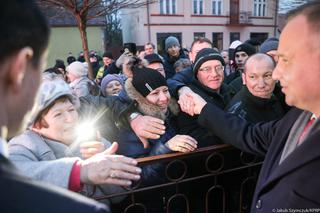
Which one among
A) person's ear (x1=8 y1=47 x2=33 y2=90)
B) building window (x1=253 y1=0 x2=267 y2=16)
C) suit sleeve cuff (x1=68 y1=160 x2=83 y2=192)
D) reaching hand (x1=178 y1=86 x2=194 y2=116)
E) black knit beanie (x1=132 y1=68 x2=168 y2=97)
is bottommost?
suit sleeve cuff (x1=68 y1=160 x2=83 y2=192)

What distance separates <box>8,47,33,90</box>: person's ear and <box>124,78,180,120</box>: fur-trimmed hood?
70.4 inches

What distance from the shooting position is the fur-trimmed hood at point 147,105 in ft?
8.44

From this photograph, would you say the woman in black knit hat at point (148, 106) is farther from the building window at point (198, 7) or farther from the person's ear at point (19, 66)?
the building window at point (198, 7)

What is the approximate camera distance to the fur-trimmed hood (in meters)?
2.57

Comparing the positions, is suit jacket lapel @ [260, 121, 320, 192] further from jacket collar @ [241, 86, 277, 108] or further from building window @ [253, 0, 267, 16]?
building window @ [253, 0, 267, 16]

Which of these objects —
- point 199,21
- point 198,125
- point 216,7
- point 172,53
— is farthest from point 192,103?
point 216,7

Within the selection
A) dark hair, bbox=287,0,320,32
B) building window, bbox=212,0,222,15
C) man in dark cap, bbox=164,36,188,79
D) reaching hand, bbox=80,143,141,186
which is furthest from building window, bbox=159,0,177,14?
reaching hand, bbox=80,143,141,186

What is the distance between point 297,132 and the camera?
1547mm

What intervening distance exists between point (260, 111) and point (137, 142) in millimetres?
1102

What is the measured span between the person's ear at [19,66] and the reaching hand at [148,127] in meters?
1.32

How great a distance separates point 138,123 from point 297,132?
1106 mm

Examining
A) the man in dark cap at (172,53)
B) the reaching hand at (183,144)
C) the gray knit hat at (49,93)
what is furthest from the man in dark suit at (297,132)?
the man in dark cap at (172,53)

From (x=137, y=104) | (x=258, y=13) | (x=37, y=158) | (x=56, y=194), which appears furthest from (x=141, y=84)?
(x=258, y=13)

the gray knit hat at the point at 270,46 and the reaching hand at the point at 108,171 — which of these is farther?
the gray knit hat at the point at 270,46
